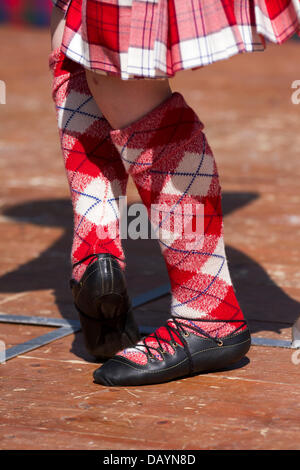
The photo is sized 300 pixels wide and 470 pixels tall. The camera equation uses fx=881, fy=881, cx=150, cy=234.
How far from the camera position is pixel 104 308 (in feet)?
4.71

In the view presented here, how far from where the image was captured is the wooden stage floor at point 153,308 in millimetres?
1175

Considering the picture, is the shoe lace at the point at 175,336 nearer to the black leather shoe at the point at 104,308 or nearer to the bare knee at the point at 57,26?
the black leather shoe at the point at 104,308

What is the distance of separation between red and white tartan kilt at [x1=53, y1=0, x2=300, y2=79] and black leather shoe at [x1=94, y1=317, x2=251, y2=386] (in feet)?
1.46

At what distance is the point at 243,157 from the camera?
382 centimetres

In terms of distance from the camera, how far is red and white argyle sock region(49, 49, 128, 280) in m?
1.50

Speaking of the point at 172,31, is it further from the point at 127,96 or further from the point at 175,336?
the point at 175,336

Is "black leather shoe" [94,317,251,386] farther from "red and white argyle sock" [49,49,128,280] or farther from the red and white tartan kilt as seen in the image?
the red and white tartan kilt

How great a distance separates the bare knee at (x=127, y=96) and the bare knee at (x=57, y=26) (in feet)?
0.67

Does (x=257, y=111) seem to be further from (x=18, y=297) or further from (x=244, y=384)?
(x=244, y=384)

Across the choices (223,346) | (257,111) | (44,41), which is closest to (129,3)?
(223,346)

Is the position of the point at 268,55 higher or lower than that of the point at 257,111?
lower
